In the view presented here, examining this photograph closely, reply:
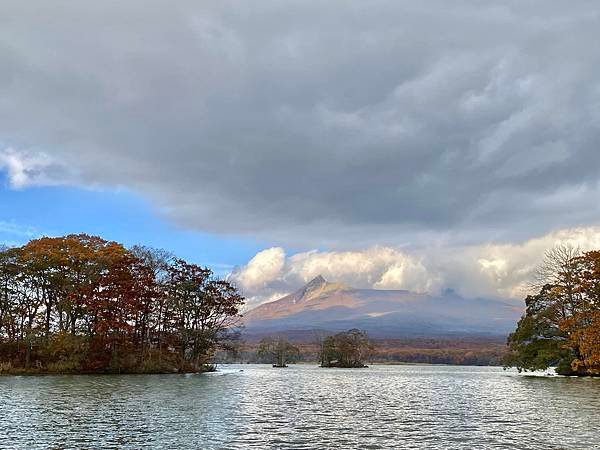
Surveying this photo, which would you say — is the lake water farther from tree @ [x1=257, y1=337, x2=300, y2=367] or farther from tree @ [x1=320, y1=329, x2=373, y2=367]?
tree @ [x1=257, y1=337, x2=300, y2=367]

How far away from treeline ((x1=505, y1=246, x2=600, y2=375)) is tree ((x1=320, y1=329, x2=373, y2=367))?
7455 centimetres

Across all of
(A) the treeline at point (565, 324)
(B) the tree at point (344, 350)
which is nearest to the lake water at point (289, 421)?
(A) the treeline at point (565, 324)

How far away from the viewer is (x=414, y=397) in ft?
157

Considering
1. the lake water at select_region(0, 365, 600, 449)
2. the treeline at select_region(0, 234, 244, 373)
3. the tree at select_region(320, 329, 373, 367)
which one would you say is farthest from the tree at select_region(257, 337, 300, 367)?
the lake water at select_region(0, 365, 600, 449)

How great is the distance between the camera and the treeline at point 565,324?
75125mm

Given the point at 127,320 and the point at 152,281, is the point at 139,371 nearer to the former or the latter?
the point at 127,320

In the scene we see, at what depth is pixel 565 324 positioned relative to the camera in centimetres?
7738

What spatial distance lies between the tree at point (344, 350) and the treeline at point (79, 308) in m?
81.7

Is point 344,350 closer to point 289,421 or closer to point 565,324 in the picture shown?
point 565,324

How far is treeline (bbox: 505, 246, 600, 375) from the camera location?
7512 cm

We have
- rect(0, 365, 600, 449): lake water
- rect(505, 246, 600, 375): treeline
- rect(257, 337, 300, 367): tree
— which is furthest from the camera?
rect(257, 337, 300, 367): tree

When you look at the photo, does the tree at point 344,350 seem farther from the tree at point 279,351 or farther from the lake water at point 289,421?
the lake water at point 289,421

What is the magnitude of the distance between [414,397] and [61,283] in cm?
5533

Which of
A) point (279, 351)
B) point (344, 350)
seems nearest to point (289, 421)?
point (344, 350)
